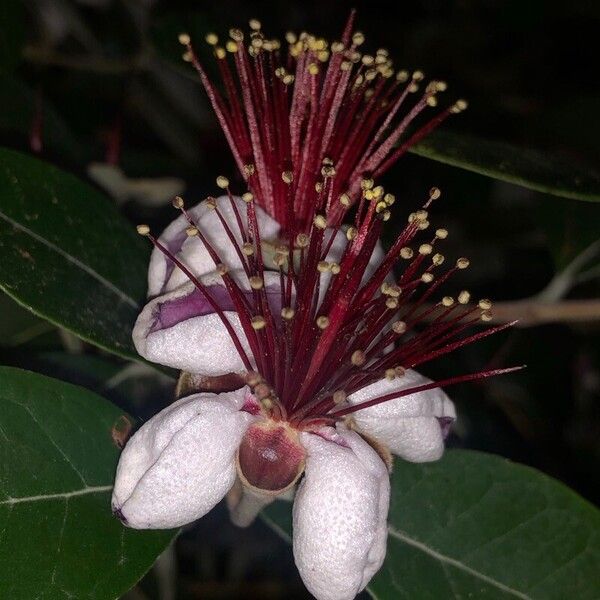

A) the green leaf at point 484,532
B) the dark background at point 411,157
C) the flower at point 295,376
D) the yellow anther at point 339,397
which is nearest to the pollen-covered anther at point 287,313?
the flower at point 295,376

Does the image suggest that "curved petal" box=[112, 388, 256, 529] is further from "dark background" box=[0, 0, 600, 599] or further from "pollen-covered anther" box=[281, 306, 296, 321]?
"dark background" box=[0, 0, 600, 599]

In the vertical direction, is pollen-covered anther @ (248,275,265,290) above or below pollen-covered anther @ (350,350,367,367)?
above

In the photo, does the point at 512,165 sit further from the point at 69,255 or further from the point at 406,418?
the point at 69,255

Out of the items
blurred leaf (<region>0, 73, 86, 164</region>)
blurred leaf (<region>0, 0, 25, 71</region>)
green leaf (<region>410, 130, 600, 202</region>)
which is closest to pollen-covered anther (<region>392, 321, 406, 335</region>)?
green leaf (<region>410, 130, 600, 202</region>)

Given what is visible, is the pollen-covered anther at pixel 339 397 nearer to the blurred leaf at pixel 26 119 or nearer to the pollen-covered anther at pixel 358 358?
the pollen-covered anther at pixel 358 358

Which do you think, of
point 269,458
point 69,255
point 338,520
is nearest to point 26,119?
point 69,255

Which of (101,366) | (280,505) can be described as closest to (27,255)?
(101,366)

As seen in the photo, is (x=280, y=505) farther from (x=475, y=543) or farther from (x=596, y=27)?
(x=596, y=27)
